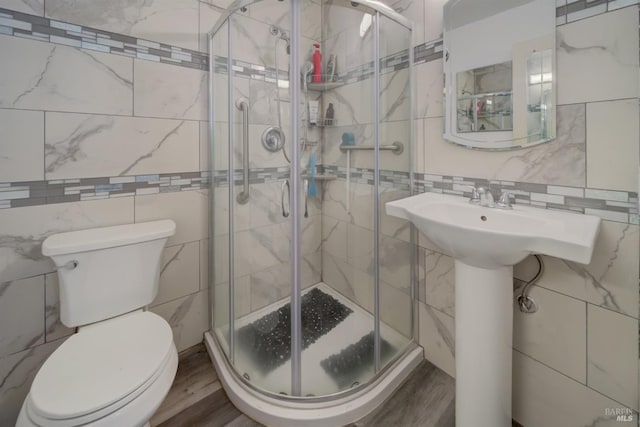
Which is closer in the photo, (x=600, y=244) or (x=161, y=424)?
(x=600, y=244)

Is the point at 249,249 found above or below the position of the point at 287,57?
below

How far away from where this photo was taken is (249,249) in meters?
1.52

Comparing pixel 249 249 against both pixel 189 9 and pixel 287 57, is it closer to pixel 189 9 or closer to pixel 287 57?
pixel 287 57

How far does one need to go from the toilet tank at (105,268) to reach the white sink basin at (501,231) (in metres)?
1.16

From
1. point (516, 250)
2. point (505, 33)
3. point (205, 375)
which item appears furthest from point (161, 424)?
point (505, 33)

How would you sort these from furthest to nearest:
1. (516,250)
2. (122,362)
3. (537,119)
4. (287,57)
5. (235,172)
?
(235,172)
(287,57)
(537,119)
(122,362)
(516,250)

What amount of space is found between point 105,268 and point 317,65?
54.6 inches

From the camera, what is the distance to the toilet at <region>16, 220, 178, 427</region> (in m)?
0.83

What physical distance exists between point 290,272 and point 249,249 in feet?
1.19

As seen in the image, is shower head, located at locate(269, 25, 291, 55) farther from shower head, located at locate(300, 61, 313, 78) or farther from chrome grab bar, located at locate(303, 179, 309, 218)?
chrome grab bar, located at locate(303, 179, 309, 218)

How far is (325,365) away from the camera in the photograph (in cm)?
142

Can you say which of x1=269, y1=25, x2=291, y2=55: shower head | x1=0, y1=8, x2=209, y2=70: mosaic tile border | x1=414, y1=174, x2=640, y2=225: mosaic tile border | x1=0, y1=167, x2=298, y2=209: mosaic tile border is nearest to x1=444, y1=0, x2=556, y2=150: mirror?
x1=414, y1=174, x2=640, y2=225: mosaic tile border

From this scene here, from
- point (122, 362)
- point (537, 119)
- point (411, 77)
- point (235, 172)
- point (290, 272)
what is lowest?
point (122, 362)

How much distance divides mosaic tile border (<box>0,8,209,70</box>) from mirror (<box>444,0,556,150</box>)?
1397mm
